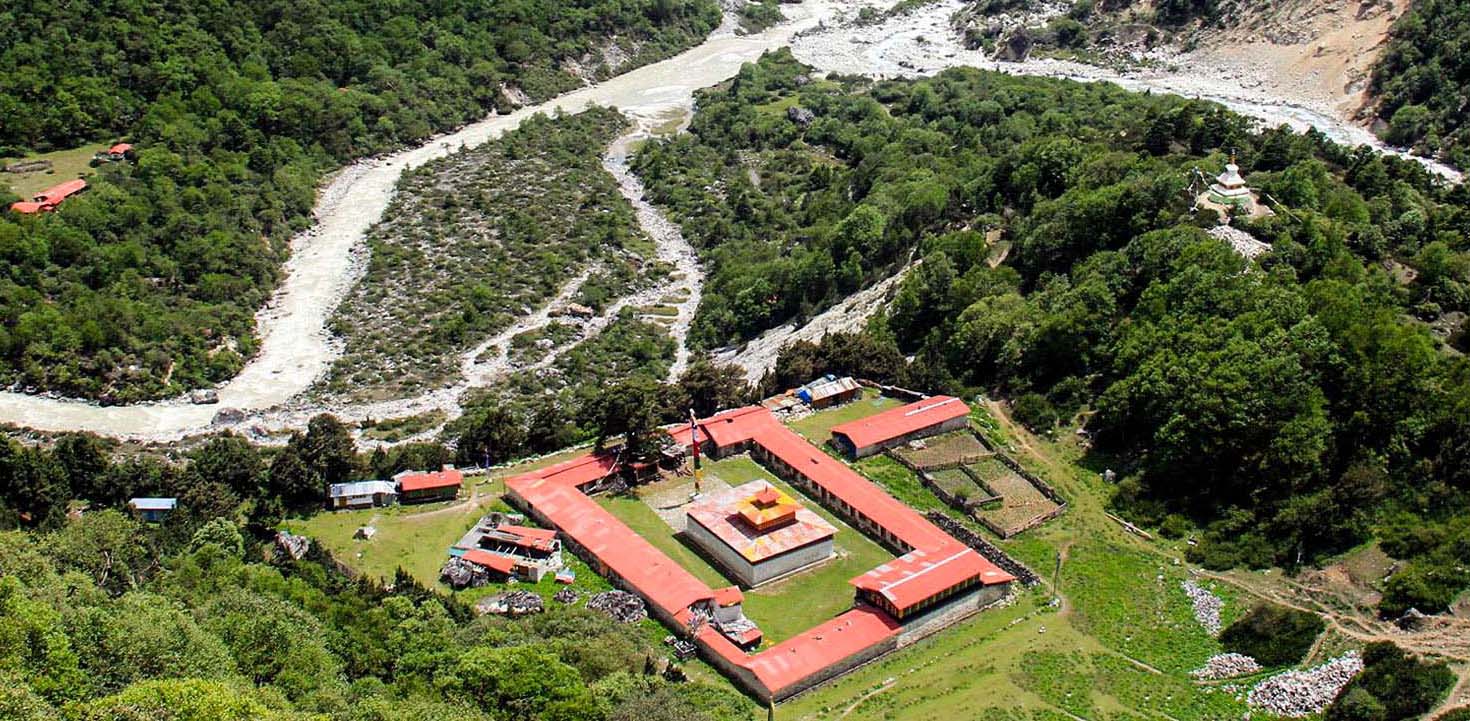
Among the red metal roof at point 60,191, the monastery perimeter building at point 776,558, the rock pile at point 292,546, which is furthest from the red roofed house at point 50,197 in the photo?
the monastery perimeter building at point 776,558

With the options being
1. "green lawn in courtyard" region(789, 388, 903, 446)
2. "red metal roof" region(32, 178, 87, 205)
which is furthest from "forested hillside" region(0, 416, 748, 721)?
"red metal roof" region(32, 178, 87, 205)

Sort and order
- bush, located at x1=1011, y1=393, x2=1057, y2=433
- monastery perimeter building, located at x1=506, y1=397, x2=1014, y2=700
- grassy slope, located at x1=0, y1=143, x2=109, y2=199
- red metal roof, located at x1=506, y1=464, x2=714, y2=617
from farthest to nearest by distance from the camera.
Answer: grassy slope, located at x1=0, y1=143, x2=109, y2=199 < bush, located at x1=1011, y1=393, x2=1057, y2=433 < red metal roof, located at x1=506, y1=464, x2=714, y2=617 < monastery perimeter building, located at x1=506, y1=397, x2=1014, y2=700

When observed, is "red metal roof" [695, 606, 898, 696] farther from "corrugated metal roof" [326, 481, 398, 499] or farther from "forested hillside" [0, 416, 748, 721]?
"corrugated metal roof" [326, 481, 398, 499]

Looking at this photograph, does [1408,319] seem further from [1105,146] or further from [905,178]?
[905,178]

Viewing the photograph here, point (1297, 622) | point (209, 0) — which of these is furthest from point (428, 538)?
point (209, 0)

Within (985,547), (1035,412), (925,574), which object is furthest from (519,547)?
(1035,412)

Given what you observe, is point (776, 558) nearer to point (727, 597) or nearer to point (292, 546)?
point (727, 597)
